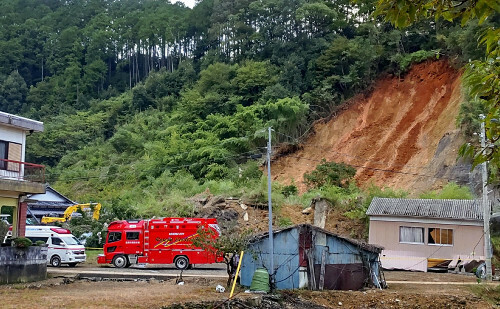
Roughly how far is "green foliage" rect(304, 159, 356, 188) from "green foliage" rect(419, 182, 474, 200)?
22.5 feet

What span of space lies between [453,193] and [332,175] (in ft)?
32.0

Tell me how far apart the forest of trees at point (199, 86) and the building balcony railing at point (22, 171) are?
16221 mm

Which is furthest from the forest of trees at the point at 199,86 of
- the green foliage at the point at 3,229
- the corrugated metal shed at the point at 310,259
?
the corrugated metal shed at the point at 310,259

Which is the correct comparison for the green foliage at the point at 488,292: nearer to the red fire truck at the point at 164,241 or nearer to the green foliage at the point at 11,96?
the red fire truck at the point at 164,241

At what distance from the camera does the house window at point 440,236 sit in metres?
32.1

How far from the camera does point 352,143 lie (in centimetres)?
5159

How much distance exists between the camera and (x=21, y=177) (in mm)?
26672

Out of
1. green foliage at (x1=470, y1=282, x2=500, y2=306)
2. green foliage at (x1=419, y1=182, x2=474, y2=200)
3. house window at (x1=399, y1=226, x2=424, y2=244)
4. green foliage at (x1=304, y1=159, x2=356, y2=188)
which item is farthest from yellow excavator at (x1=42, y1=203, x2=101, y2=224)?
green foliage at (x1=470, y1=282, x2=500, y2=306)

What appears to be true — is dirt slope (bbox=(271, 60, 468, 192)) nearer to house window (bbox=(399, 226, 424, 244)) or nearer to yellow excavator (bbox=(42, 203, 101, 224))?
house window (bbox=(399, 226, 424, 244))

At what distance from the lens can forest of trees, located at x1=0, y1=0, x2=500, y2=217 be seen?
52.6 metres

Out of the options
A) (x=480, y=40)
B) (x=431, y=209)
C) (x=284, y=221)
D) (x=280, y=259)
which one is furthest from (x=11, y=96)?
(x=480, y=40)

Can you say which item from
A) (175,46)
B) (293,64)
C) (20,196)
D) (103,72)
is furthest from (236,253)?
(103,72)

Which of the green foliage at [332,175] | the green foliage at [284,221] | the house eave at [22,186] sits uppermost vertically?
the green foliage at [332,175]

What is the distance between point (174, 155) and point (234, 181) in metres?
10.2
